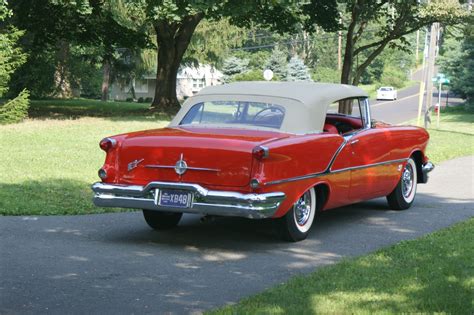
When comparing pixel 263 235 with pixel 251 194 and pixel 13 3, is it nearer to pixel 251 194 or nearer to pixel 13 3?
pixel 251 194

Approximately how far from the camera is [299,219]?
855 cm

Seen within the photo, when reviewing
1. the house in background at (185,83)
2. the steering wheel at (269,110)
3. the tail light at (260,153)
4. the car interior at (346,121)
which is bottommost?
the house in background at (185,83)

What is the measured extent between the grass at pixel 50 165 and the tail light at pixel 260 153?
3.25 metres

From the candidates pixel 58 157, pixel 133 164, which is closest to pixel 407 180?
pixel 133 164

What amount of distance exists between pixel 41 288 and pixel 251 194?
7.57 feet

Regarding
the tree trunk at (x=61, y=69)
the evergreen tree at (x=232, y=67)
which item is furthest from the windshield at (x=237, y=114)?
the evergreen tree at (x=232, y=67)

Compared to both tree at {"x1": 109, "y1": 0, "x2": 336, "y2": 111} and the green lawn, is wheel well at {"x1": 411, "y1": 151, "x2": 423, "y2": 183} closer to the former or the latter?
the green lawn

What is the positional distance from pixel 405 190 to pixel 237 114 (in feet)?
10.4

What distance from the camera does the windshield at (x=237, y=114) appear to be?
29.0 feet

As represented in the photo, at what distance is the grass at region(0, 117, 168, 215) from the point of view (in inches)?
411

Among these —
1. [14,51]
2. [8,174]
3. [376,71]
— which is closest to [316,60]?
[376,71]

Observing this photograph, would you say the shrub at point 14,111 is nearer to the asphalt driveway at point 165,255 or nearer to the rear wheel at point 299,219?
the asphalt driveway at point 165,255

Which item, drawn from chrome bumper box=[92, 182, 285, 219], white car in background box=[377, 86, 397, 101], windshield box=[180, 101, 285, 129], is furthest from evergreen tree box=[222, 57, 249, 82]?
chrome bumper box=[92, 182, 285, 219]

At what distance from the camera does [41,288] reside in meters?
6.12
